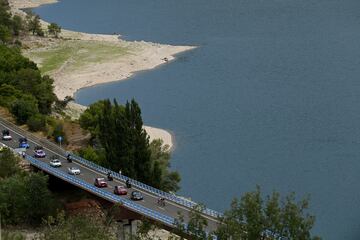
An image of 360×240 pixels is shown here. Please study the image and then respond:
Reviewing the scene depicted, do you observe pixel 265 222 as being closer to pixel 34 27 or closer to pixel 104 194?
pixel 104 194

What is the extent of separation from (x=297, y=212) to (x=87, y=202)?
2356 cm

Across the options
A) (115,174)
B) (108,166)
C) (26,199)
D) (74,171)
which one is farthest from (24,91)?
(26,199)

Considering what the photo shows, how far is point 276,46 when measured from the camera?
13312 centimetres

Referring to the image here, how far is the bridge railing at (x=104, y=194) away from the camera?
4712 centimetres

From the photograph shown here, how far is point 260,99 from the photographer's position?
330 feet

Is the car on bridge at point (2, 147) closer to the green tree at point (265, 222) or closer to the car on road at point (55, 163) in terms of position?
the car on road at point (55, 163)

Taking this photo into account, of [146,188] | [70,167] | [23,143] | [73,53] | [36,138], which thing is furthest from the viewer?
[73,53]

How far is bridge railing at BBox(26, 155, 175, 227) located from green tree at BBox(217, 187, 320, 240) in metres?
9.35

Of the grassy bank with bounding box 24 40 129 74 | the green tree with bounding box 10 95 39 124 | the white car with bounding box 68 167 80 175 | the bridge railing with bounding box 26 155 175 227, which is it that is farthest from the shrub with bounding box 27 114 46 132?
the grassy bank with bounding box 24 40 129 74

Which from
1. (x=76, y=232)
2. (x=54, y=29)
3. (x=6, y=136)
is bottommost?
(x=76, y=232)

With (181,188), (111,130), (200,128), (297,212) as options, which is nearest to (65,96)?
(200,128)

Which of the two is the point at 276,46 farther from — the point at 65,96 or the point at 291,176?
the point at 291,176

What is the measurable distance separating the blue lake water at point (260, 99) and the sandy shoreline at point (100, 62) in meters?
2.52

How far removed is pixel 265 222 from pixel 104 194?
20.0 meters
